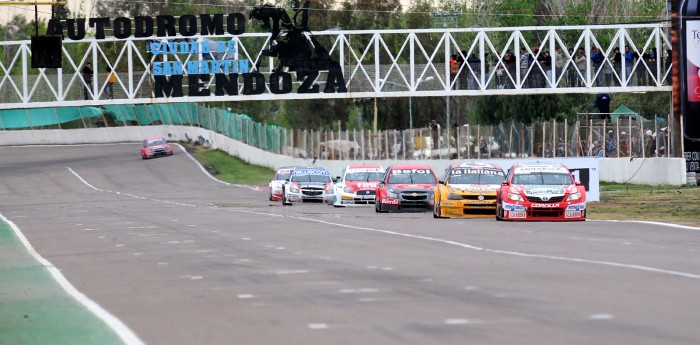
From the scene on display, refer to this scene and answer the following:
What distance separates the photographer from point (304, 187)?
48.1 meters

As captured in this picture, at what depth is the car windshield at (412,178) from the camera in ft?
128

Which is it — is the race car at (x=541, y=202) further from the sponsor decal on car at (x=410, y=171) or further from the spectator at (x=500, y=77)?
the spectator at (x=500, y=77)

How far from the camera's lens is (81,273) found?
767 inches

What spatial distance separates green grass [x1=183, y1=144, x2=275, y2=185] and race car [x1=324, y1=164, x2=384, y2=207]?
28.6 metres

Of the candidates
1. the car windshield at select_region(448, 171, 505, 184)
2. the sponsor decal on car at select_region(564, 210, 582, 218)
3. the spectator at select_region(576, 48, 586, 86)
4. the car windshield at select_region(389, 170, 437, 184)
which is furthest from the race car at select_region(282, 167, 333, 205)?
the spectator at select_region(576, 48, 586, 86)

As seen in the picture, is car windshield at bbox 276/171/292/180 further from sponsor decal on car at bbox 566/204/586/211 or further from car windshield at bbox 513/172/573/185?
sponsor decal on car at bbox 566/204/586/211

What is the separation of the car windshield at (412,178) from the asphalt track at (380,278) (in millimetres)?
2659

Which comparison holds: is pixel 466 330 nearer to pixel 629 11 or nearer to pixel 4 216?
pixel 4 216

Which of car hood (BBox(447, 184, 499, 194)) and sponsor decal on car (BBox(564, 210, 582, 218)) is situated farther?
car hood (BBox(447, 184, 499, 194))

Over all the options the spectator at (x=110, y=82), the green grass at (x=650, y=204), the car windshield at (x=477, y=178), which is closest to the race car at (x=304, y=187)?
the green grass at (x=650, y=204)

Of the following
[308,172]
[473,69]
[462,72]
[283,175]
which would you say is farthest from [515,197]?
[473,69]

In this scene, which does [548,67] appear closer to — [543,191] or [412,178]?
[412,178]

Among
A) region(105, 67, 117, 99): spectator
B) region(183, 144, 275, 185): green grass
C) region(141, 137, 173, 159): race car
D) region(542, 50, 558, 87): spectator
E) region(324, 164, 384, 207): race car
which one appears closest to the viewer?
region(324, 164, 384, 207): race car

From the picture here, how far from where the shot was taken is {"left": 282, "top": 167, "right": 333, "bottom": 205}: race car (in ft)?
157
